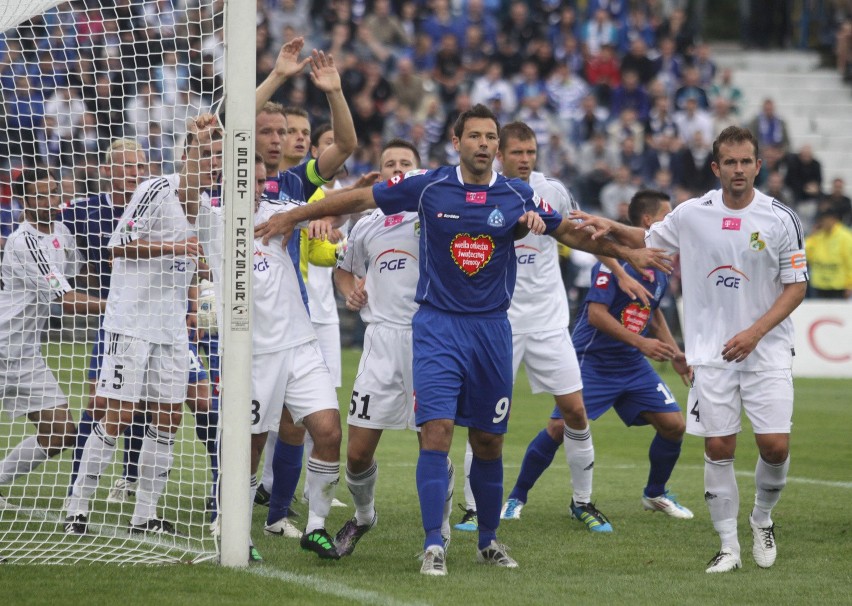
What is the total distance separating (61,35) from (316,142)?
2.13 m

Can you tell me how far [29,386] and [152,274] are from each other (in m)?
1.46

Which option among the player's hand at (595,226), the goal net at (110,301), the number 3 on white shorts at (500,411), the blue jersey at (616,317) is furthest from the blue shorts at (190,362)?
the blue jersey at (616,317)

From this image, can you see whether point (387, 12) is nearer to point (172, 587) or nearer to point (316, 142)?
point (316, 142)

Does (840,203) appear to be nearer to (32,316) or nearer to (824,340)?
(824,340)

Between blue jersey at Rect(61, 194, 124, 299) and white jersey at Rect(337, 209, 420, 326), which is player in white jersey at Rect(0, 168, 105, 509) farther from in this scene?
white jersey at Rect(337, 209, 420, 326)

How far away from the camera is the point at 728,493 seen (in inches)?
295

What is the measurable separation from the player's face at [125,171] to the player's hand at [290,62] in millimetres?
1273

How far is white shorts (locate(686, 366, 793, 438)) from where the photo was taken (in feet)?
24.4

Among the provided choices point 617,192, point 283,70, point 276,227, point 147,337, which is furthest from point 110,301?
point 617,192

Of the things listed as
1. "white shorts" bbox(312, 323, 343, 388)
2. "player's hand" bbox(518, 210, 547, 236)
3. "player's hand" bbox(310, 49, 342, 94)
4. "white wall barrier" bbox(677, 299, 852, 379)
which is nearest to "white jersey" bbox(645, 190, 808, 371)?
"player's hand" bbox(518, 210, 547, 236)

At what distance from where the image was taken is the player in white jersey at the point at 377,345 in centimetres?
761

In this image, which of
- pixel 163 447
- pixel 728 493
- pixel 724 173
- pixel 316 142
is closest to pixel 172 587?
pixel 163 447

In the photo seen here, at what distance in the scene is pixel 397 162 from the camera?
876 centimetres

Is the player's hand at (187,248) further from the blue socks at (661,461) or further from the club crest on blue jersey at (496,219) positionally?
the blue socks at (661,461)
